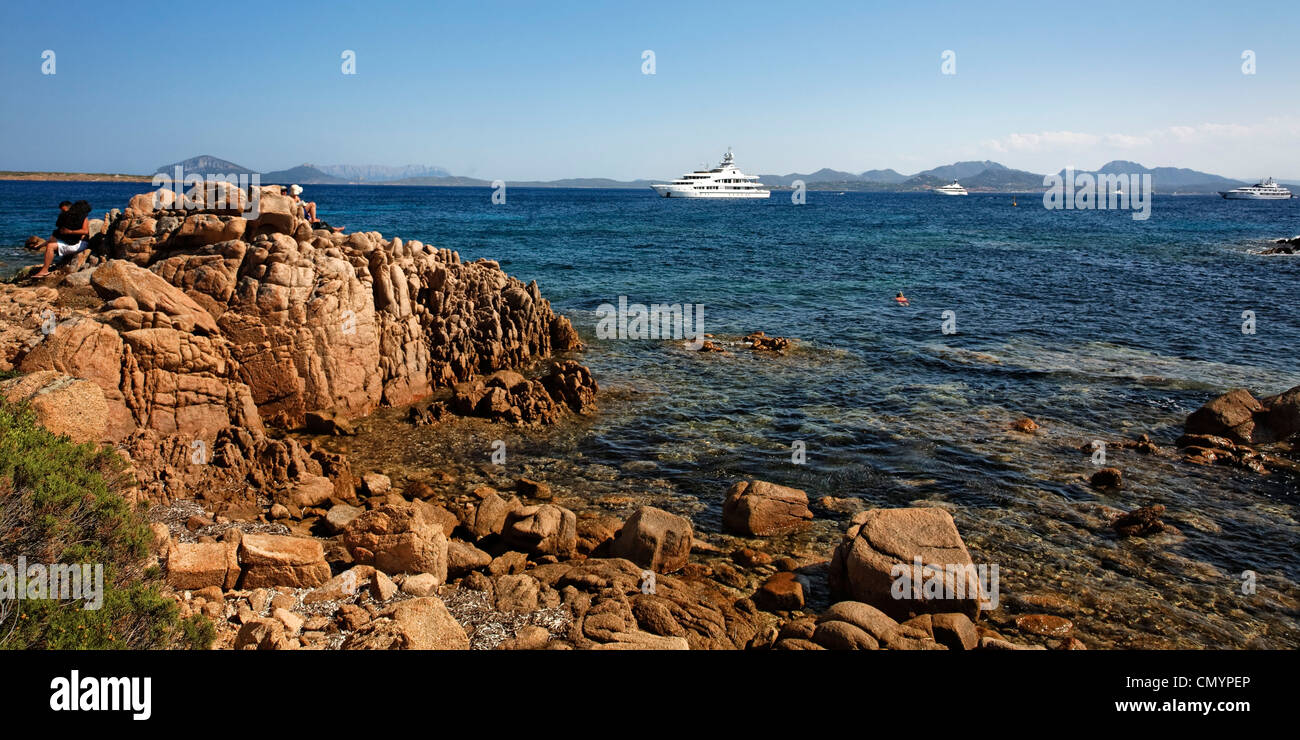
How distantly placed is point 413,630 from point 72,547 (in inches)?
142

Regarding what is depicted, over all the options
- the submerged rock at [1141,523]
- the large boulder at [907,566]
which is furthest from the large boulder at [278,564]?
the submerged rock at [1141,523]

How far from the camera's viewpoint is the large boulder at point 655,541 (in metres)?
11.6

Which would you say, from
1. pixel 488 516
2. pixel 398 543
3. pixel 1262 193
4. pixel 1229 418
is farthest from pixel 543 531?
pixel 1262 193

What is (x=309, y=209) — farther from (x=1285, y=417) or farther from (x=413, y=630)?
(x=1285, y=417)

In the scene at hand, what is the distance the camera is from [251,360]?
54.6ft

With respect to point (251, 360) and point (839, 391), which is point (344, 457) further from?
point (839, 391)

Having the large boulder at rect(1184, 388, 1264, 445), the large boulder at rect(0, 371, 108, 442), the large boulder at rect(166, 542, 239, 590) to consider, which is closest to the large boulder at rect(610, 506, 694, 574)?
the large boulder at rect(166, 542, 239, 590)

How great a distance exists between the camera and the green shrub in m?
6.39

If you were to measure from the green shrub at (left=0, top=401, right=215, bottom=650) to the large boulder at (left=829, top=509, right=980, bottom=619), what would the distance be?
8373 millimetres

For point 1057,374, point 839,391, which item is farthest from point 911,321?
point 839,391

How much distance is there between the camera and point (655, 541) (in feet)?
37.9

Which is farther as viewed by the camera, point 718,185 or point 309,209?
point 718,185

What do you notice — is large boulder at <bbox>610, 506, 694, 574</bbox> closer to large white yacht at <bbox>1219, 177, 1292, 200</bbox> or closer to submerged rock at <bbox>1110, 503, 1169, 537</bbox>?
submerged rock at <bbox>1110, 503, 1169, 537</bbox>
